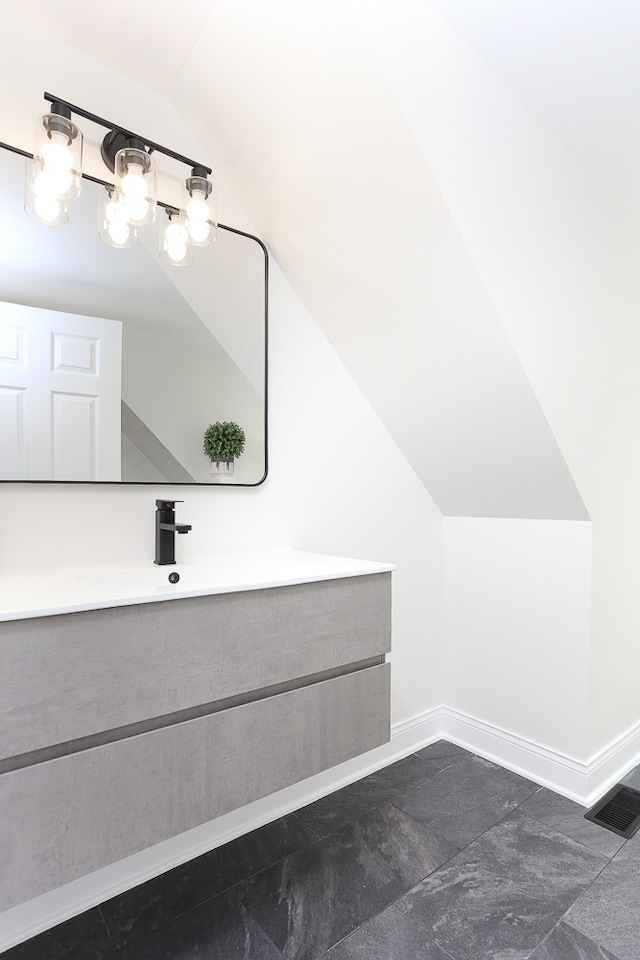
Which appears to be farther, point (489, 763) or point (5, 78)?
point (489, 763)

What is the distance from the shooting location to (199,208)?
1645 millimetres

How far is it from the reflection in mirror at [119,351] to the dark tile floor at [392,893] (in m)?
1.15

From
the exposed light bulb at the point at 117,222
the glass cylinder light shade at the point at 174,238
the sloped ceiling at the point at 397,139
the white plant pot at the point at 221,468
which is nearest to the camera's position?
the sloped ceiling at the point at 397,139

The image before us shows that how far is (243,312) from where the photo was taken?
1.87 metres

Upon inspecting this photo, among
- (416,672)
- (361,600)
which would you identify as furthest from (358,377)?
(416,672)

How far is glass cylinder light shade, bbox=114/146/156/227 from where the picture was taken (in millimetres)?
1485

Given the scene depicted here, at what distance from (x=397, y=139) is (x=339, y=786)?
213 centimetres

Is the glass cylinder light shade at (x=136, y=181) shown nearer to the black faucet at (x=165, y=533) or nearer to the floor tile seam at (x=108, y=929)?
the black faucet at (x=165, y=533)

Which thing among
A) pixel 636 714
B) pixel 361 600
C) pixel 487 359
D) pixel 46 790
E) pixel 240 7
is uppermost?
pixel 240 7

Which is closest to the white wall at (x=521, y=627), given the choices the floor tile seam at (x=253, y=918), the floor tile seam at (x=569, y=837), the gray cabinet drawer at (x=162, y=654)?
the floor tile seam at (x=569, y=837)

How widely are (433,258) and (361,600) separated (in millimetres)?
998

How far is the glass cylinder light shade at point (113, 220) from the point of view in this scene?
1.52 meters

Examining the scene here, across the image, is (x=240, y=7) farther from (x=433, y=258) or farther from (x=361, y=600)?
(x=361, y=600)

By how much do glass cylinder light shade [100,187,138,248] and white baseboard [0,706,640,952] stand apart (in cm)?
169
